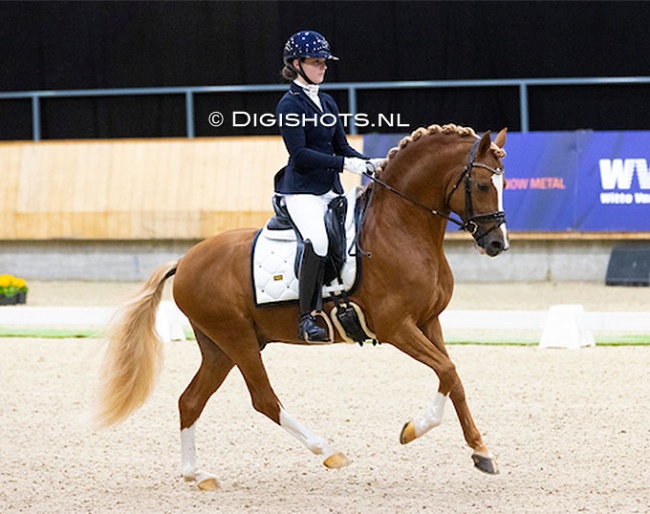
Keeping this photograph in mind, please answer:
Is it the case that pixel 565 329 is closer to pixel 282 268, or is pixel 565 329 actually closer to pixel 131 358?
pixel 282 268

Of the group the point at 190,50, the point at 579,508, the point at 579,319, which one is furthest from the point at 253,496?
the point at 190,50

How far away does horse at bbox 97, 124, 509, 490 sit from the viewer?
195 inches

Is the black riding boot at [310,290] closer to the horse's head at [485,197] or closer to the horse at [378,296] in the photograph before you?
the horse at [378,296]

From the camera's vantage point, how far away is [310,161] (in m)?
5.14

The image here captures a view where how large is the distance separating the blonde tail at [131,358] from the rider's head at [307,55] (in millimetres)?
1128

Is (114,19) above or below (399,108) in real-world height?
above

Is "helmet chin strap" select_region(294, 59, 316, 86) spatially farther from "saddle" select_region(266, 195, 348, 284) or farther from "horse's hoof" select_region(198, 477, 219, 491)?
"horse's hoof" select_region(198, 477, 219, 491)

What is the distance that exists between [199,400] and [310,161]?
1.12m

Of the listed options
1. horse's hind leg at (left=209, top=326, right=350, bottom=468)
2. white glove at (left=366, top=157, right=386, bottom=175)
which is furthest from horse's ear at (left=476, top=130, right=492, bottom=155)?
horse's hind leg at (left=209, top=326, right=350, bottom=468)

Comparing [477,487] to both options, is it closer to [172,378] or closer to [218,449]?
[218,449]

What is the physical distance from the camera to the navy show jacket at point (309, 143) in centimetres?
514

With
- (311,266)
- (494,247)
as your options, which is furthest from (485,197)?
(311,266)

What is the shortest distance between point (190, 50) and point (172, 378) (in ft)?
25.4

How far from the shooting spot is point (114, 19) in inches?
590
